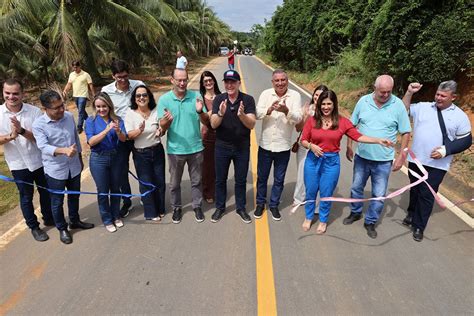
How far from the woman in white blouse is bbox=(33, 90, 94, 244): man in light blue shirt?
0.64 meters

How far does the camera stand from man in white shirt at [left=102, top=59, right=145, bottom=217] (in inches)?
160

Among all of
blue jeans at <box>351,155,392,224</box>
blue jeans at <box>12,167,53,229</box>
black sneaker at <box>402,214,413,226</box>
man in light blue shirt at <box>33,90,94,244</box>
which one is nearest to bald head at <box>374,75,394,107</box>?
blue jeans at <box>351,155,392,224</box>

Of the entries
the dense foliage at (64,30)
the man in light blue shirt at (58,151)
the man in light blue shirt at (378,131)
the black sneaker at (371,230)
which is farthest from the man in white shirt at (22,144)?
the dense foliage at (64,30)

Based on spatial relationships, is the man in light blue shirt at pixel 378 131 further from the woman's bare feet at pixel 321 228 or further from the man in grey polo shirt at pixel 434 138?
the woman's bare feet at pixel 321 228

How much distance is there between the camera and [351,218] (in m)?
4.48

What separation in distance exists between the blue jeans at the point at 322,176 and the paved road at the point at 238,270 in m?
0.36

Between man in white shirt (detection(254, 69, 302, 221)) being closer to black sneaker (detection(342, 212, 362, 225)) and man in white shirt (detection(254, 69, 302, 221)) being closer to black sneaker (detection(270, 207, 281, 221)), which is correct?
black sneaker (detection(270, 207, 281, 221))

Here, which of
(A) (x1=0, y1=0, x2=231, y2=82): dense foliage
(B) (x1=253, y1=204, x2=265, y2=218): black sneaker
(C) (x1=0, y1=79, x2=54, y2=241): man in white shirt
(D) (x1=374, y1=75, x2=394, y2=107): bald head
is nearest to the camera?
(C) (x1=0, y1=79, x2=54, y2=241): man in white shirt

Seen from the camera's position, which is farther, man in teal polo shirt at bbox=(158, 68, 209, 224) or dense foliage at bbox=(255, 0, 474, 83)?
dense foliage at bbox=(255, 0, 474, 83)

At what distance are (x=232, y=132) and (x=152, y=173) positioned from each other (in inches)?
46.5

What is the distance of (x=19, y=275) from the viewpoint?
3363 mm

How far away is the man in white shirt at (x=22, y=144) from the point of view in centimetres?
344

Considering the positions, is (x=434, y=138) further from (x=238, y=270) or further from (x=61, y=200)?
(x=61, y=200)

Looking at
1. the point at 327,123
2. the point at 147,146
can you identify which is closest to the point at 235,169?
the point at 147,146
